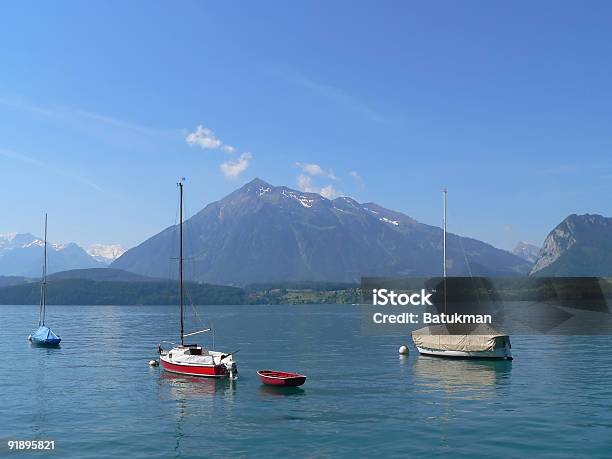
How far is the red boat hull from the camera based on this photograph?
7662 centimetres

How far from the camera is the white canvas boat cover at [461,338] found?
312 feet

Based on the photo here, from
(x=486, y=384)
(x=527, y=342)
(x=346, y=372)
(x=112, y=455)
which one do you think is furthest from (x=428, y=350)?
(x=112, y=455)

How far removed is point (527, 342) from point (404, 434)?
95.2 m

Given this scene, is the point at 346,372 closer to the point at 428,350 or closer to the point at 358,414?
the point at 428,350

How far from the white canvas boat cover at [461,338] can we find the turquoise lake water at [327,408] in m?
2.67

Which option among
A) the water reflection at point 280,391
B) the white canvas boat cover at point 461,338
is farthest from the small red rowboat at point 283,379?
the white canvas boat cover at point 461,338

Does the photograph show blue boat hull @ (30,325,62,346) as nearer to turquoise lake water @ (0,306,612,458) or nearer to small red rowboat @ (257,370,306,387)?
turquoise lake water @ (0,306,612,458)

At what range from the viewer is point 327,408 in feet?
196

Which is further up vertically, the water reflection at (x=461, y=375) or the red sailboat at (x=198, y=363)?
the red sailboat at (x=198, y=363)

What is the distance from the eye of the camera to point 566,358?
334 feet

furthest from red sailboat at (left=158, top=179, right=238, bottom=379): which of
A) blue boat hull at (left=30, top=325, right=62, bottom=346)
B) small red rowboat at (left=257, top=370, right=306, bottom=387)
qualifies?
blue boat hull at (left=30, top=325, right=62, bottom=346)

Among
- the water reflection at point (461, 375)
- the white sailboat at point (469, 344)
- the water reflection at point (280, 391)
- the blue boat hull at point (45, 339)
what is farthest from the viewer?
the blue boat hull at point (45, 339)

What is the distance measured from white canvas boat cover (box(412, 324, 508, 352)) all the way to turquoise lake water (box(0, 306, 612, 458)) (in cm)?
267

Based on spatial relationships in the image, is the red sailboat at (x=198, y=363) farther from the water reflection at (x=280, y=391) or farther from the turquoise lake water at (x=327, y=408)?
the water reflection at (x=280, y=391)
